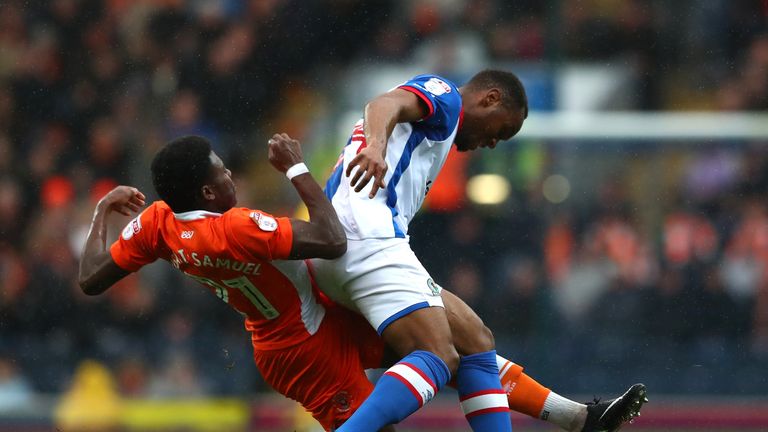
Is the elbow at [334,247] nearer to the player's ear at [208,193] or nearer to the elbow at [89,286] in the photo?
the player's ear at [208,193]

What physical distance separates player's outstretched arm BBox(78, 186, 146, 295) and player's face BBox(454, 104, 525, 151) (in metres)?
1.42

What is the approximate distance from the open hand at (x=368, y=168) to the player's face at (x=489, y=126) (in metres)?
0.95

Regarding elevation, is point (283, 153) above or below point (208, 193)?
above

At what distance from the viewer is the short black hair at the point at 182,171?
4.85 meters

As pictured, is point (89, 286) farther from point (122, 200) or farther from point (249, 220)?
point (249, 220)

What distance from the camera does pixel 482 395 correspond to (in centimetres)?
501

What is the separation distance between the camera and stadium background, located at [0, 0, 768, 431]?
1099cm

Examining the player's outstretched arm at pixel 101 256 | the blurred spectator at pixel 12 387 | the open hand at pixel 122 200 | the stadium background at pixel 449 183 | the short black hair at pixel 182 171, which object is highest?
the short black hair at pixel 182 171

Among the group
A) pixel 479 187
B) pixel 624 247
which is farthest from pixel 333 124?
pixel 624 247

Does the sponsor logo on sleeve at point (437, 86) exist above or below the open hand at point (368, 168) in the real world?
above

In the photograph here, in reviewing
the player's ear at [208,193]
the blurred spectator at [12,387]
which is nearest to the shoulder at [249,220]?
the player's ear at [208,193]

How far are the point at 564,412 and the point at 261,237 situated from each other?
1.59 metres

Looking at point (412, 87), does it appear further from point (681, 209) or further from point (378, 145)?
point (681, 209)

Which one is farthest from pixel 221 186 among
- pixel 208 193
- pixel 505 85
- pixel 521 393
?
pixel 521 393
